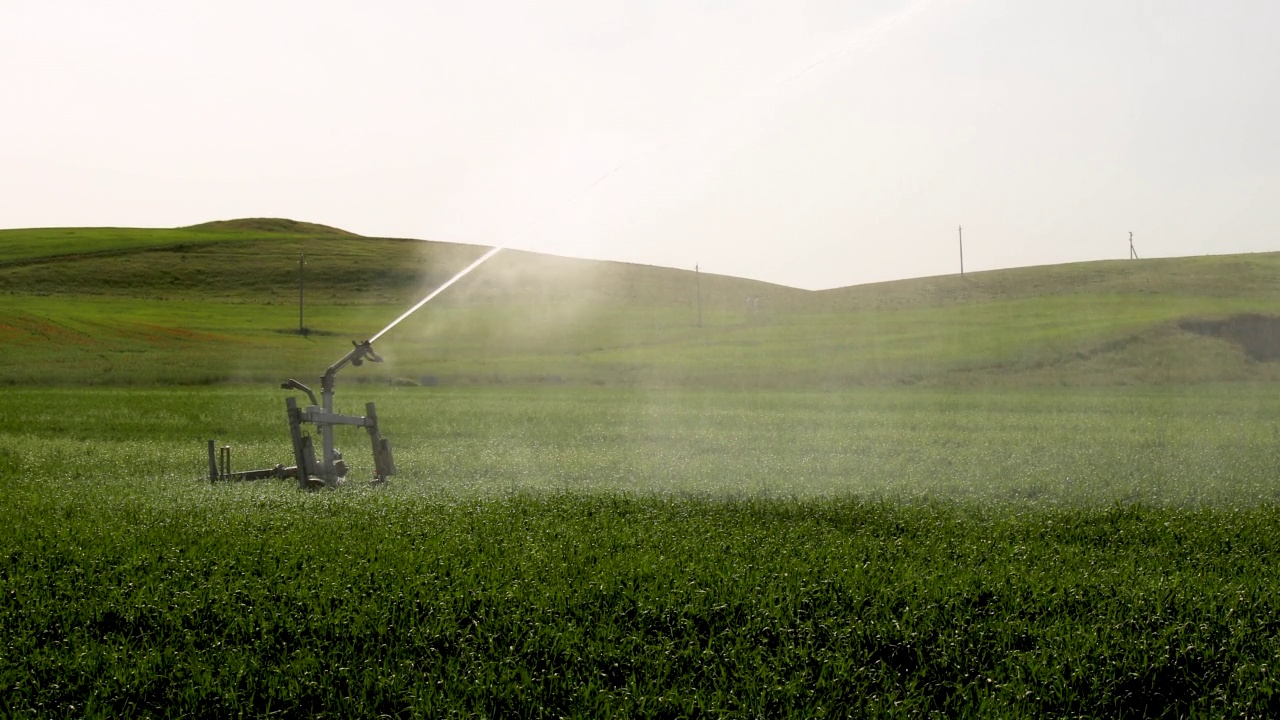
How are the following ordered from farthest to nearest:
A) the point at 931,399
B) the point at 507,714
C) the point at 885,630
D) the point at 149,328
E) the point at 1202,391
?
the point at 149,328 → the point at 1202,391 → the point at 931,399 → the point at 885,630 → the point at 507,714

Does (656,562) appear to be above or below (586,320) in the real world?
below

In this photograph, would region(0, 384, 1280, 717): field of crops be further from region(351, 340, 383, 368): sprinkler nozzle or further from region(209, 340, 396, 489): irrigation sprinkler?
region(351, 340, 383, 368): sprinkler nozzle

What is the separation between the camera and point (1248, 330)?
192 feet

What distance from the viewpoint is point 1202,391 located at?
4412 cm

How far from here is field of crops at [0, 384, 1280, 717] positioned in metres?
6.67

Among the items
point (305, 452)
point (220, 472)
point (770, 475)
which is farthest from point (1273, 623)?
point (220, 472)

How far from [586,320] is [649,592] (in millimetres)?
76546

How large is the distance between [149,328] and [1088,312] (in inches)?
Answer: 2480

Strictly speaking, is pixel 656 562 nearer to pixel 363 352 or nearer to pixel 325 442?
pixel 325 442

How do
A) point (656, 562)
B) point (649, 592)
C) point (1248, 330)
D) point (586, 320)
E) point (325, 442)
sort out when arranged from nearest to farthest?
point (649, 592) → point (656, 562) → point (325, 442) → point (1248, 330) → point (586, 320)

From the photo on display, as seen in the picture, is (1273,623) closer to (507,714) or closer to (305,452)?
(507,714)

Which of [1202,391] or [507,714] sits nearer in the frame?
[507,714]

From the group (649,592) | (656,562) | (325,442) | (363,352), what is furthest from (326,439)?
(649,592)

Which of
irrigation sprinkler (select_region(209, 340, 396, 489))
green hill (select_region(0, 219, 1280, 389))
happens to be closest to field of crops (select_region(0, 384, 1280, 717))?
irrigation sprinkler (select_region(209, 340, 396, 489))
